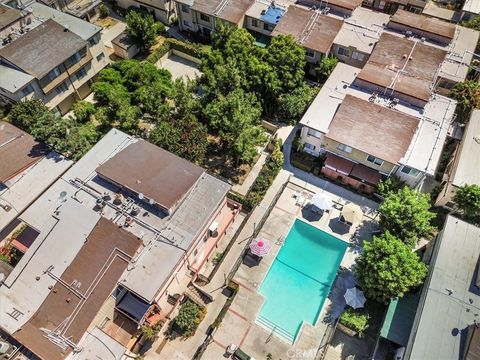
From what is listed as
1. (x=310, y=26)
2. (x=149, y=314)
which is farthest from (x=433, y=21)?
(x=149, y=314)

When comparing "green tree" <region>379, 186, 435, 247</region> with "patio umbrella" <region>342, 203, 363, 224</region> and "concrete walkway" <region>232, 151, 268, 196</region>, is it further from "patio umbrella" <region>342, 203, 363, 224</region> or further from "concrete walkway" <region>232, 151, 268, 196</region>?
"concrete walkway" <region>232, 151, 268, 196</region>

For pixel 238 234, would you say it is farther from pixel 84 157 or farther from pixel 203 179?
pixel 84 157

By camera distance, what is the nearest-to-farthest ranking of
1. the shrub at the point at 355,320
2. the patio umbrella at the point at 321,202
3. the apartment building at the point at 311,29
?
the shrub at the point at 355,320 < the patio umbrella at the point at 321,202 < the apartment building at the point at 311,29

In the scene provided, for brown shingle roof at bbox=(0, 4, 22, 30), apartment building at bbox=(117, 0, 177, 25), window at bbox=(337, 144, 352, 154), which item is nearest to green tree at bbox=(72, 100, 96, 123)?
brown shingle roof at bbox=(0, 4, 22, 30)

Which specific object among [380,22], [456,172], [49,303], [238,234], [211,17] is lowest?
[49,303]

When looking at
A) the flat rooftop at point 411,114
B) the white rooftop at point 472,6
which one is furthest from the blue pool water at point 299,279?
the white rooftop at point 472,6

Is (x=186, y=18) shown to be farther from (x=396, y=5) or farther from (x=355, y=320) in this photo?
(x=355, y=320)

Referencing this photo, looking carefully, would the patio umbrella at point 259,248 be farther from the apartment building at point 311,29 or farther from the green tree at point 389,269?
the apartment building at point 311,29
